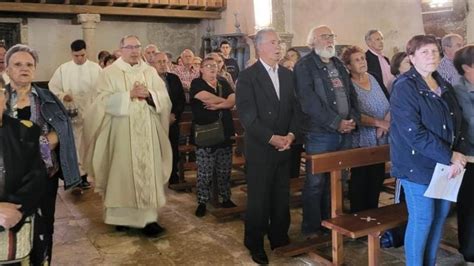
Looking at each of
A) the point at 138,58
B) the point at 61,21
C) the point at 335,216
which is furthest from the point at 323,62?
the point at 61,21

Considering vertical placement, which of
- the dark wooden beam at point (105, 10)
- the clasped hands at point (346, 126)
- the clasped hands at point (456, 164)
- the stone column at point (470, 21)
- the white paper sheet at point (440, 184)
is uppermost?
the dark wooden beam at point (105, 10)

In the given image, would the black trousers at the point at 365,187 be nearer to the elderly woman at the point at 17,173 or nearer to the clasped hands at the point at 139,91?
the clasped hands at the point at 139,91

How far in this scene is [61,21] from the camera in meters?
11.0

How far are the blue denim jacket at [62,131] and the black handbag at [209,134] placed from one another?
62.4 inches

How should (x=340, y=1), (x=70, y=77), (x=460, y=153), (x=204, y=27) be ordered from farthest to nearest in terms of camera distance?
(x=204, y=27) → (x=340, y=1) → (x=70, y=77) → (x=460, y=153)

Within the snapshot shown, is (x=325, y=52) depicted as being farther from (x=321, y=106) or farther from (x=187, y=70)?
(x=187, y=70)

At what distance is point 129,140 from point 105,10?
7032 millimetres

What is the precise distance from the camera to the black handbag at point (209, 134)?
15.0ft

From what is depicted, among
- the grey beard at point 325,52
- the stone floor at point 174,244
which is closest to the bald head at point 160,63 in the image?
the stone floor at point 174,244

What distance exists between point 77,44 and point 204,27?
6541 mm

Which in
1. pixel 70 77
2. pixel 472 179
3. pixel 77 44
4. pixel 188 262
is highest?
pixel 77 44

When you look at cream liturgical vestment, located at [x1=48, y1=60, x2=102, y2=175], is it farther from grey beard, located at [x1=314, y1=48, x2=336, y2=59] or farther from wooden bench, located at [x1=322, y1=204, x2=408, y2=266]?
wooden bench, located at [x1=322, y1=204, x2=408, y2=266]

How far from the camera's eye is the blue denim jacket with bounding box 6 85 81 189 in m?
3.03

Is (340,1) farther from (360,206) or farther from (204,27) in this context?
(360,206)
